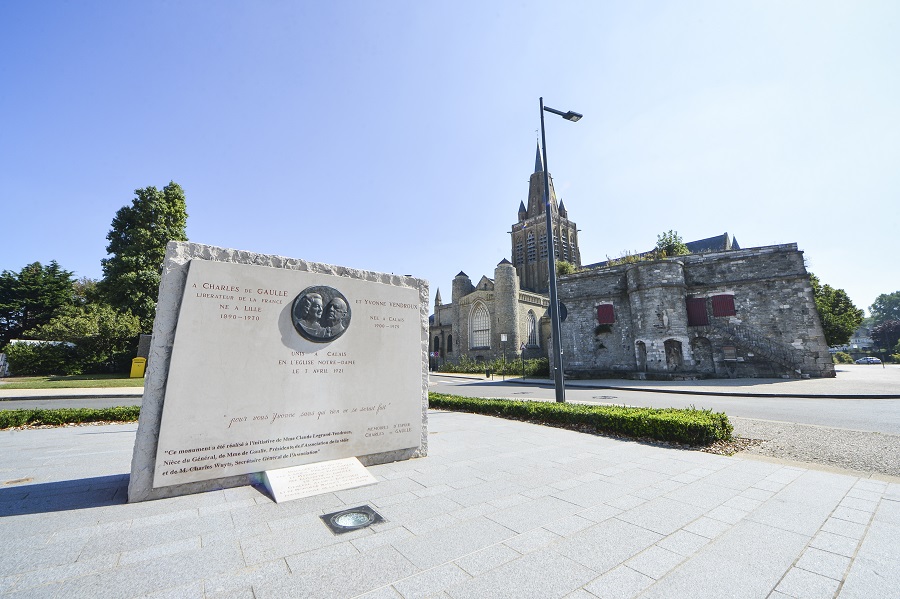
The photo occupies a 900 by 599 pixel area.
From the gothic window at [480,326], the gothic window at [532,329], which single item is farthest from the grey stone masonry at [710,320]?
the gothic window at [480,326]

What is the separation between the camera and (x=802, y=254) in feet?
74.4

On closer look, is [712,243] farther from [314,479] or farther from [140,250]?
[140,250]

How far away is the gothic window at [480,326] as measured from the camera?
4197 centimetres

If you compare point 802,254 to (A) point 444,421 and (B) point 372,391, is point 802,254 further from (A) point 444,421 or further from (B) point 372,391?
(B) point 372,391

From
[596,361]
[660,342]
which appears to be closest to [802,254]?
[660,342]

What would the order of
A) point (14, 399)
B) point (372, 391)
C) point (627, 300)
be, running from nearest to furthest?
point (372, 391) → point (14, 399) → point (627, 300)

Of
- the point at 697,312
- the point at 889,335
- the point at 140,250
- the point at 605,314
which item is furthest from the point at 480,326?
the point at 889,335

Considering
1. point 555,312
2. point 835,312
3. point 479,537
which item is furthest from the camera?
point 835,312

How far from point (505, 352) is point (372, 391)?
1351 inches

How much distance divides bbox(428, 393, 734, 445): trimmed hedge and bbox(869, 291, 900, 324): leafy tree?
11997 cm

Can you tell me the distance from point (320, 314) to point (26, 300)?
158ft

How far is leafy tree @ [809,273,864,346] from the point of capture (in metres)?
31.5

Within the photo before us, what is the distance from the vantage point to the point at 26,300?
34.9 meters

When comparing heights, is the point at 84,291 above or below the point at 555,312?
above
